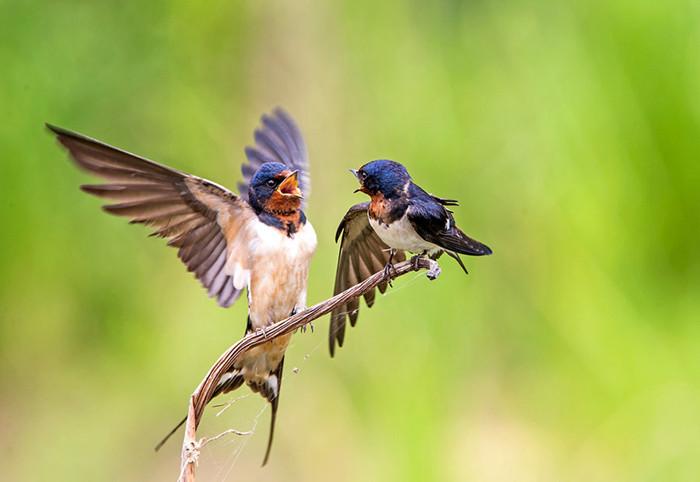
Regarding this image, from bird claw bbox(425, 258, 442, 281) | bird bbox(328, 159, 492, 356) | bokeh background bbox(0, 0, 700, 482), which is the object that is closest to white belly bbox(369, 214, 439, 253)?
bird bbox(328, 159, 492, 356)

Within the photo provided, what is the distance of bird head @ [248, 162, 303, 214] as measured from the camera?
1.21 meters

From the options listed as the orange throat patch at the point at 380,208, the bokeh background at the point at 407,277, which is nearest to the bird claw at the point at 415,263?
the orange throat patch at the point at 380,208

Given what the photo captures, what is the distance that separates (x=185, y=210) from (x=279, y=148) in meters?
0.41

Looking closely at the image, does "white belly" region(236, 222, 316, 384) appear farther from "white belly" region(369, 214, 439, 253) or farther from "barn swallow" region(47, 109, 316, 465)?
"white belly" region(369, 214, 439, 253)

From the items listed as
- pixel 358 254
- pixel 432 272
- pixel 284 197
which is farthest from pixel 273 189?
pixel 432 272

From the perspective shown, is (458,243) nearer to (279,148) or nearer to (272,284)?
(272,284)

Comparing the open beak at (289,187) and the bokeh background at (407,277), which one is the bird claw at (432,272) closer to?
the open beak at (289,187)

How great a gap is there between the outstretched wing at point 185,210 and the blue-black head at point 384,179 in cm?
18

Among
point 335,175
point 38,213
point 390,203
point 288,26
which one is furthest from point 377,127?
point 390,203

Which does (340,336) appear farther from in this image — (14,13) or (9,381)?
(14,13)

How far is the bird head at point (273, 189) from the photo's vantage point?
1.21 m

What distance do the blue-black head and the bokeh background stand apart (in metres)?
0.41

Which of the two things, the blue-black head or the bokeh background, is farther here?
the bokeh background

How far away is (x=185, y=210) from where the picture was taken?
1167mm
